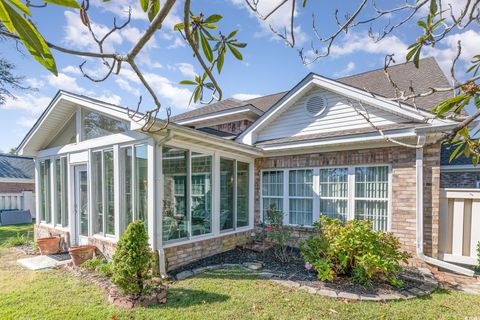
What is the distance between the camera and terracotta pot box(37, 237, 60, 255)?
7.97m

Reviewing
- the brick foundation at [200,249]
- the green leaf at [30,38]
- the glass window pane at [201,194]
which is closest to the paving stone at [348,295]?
the brick foundation at [200,249]

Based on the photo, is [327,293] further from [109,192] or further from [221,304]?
[109,192]

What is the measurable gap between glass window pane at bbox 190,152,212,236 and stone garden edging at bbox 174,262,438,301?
1.14m

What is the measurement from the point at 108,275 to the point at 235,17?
19.6 ft

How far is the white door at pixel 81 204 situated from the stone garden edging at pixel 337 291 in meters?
3.94

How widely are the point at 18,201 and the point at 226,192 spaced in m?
16.9

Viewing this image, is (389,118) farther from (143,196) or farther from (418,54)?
(143,196)

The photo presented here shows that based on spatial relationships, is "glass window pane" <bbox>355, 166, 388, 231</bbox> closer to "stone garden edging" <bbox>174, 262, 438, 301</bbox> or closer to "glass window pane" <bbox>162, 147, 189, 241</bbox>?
"stone garden edging" <bbox>174, 262, 438, 301</bbox>

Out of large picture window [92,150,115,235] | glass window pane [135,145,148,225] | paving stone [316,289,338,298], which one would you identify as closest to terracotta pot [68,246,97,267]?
large picture window [92,150,115,235]

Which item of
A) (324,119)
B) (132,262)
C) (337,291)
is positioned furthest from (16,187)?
(337,291)

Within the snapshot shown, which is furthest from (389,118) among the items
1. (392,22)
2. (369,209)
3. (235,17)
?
(235,17)

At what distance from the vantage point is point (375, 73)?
1086 centimetres

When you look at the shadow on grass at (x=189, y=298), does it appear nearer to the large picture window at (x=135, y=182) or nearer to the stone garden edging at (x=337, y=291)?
the stone garden edging at (x=337, y=291)

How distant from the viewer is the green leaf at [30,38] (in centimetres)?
82
